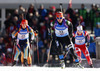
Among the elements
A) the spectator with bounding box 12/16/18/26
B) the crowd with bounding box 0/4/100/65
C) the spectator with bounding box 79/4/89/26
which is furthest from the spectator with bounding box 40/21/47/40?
the spectator with bounding box 79/4/89/26

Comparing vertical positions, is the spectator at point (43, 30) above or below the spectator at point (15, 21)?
below

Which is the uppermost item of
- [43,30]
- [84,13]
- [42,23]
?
[84,13]

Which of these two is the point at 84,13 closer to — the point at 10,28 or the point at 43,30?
the point at 43,30

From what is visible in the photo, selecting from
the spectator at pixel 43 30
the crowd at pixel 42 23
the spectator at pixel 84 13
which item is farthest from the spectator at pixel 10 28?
the spectator at pixel 84 13

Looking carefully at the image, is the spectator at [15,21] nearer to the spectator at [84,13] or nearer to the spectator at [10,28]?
the spectator at [10,28]

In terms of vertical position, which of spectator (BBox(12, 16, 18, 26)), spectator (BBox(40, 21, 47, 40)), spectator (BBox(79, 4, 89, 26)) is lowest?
spectator (BBox(40, 21, 47, 40))

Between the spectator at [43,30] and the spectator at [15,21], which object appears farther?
the spectator at [15,21]

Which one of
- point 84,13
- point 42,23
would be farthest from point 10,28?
point 84,13

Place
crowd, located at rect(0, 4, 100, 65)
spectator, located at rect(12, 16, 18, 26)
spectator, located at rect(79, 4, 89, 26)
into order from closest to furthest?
Result: crowd, located at rect(0, 4, 100, 65)
spectator, located at rect(12, 16, 18, 26)
spectator, located at rect(79, 4, 89, 26)

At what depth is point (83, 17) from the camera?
42.3 ft

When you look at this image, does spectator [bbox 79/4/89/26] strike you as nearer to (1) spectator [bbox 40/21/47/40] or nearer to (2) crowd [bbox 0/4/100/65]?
(2) crowd [bbox 0/4/100/65]

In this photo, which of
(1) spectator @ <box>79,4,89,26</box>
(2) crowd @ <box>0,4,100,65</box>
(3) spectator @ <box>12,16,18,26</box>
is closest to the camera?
(2) crowd @ <box>0,4,100,65</box>

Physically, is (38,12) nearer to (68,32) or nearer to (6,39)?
(6,39)

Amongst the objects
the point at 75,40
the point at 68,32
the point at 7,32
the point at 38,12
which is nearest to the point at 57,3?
the point at 38,12
